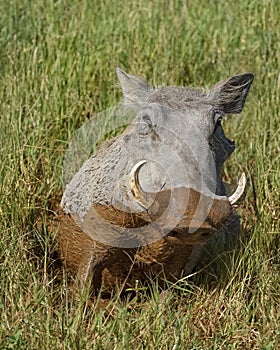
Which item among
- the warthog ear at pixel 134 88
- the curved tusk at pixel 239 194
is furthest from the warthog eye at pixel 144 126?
the curved tusk at pixel 239 194

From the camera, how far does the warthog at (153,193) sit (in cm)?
337

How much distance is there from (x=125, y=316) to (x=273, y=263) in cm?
106

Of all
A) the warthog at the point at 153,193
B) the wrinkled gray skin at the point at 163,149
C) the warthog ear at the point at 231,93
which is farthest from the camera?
the warthog ear at the point at 231,93

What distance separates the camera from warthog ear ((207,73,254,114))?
13.3ft

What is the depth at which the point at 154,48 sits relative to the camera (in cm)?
563

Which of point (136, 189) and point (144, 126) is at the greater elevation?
point (144, 126)

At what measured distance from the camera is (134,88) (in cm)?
414

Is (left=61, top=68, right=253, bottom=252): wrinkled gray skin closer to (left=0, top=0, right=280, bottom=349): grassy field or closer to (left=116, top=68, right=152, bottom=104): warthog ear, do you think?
(left=116, top=68, right=152, bottom=104): warthog ear

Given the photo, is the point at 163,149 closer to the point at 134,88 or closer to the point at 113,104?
the point at 134,88

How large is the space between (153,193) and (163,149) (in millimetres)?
273

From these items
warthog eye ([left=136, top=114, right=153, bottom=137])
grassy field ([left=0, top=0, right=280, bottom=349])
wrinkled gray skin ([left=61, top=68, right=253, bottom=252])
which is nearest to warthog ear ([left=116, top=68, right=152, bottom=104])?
wrinkled gray skin ([left=61, top=68, right=253, bottom=252])

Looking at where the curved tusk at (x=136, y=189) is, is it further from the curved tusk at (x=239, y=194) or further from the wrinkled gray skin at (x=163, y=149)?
the curved tusk at (x=239, y=194)

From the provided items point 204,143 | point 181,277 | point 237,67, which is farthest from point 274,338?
point 237,67

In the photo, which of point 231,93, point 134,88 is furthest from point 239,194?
point 134,88
